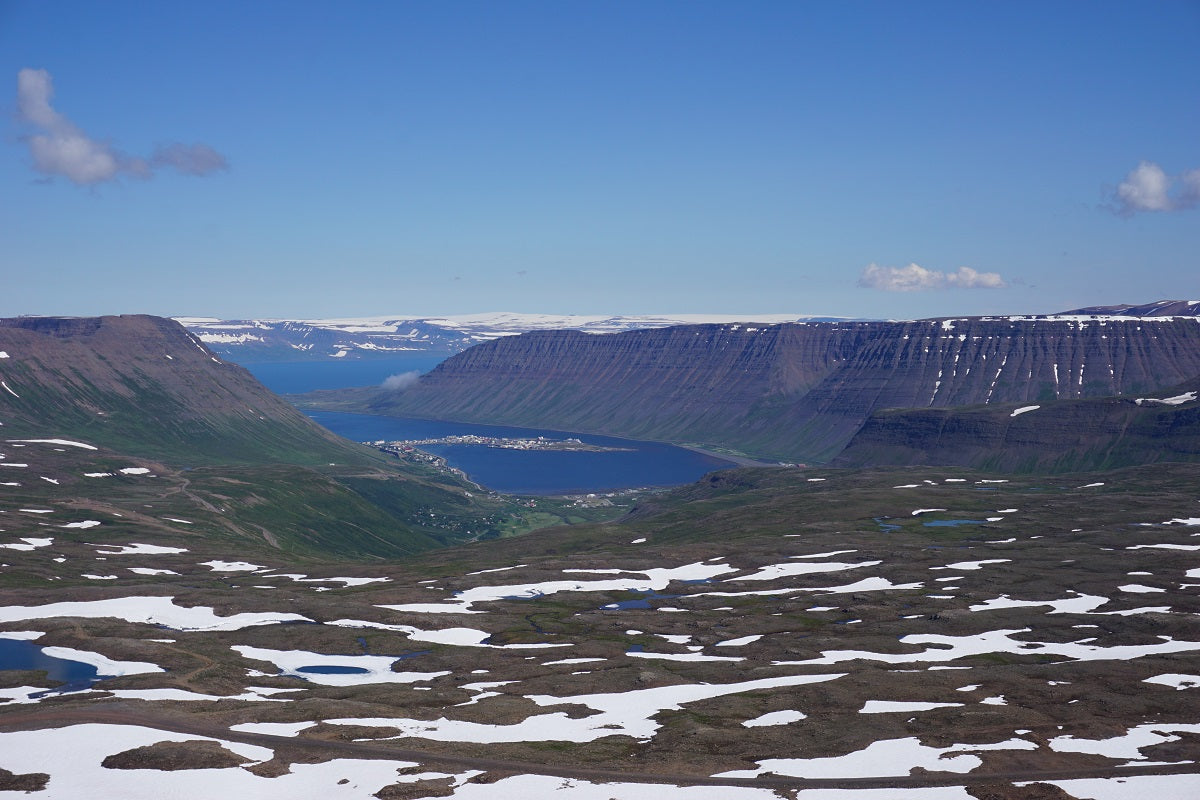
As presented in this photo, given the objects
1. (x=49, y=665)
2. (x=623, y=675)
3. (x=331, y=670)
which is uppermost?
(x=623, y=675)

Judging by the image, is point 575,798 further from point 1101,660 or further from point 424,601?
point 424,601

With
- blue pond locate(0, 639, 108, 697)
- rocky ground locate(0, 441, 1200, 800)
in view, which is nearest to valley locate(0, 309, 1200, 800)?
rocky ground locate(0, 441, 1200, 800)

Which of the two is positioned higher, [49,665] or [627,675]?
[627,675]

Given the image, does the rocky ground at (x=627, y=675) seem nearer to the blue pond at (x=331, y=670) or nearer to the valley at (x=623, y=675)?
the valley at (x=623, y=675)

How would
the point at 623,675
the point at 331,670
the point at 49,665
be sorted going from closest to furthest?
the point at 623,675, the point at 49,665, the point at 331,670

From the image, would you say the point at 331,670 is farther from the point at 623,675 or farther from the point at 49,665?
the point at 623,675

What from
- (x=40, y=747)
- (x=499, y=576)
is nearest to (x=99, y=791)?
(x=40, y=747)

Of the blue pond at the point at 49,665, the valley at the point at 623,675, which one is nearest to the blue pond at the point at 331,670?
the valley at the point at 623,675

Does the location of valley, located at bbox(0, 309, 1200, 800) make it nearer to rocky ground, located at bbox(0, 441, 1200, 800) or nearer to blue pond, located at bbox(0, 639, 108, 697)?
rocky ground, located at bbox(0, 441, 1200, 800)

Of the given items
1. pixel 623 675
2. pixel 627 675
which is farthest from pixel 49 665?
pixel 627 675
